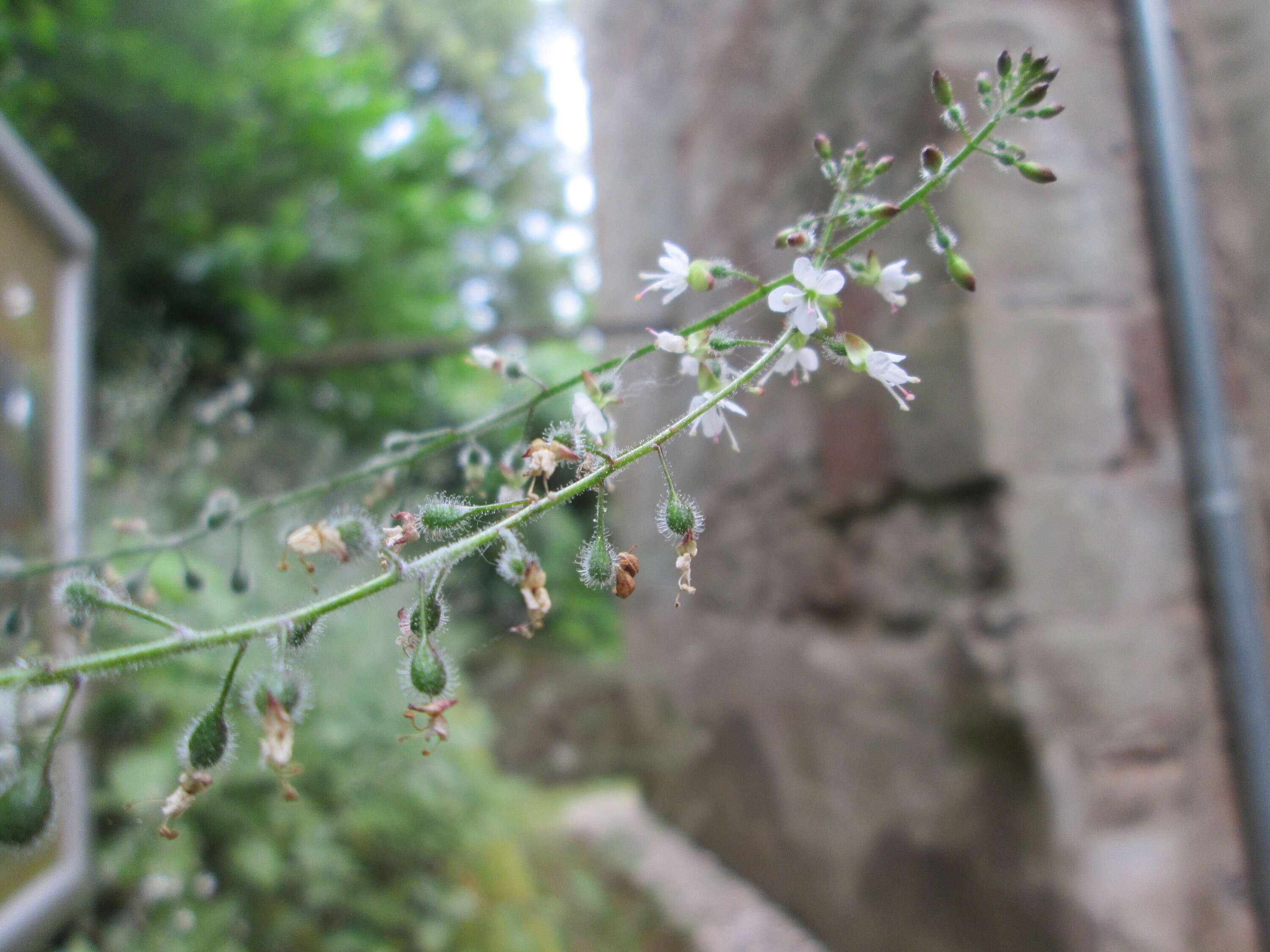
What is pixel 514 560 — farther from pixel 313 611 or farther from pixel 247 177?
pixel 247 177

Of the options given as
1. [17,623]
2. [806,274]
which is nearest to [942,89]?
[806,274]

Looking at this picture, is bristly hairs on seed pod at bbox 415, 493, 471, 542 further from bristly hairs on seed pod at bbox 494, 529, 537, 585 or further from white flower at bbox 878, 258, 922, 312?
white flower at bbox 878, 258, 922, 312

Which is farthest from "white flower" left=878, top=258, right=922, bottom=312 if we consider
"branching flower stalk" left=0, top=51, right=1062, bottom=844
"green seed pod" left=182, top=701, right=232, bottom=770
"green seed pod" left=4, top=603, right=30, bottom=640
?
"green seed pod" left=4, top=603, right=30, bottom=640

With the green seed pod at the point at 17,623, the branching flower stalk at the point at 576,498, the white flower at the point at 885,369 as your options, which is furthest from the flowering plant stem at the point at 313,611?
the green seed pod at the point at 17,623

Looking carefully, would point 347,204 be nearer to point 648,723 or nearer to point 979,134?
point 648,723

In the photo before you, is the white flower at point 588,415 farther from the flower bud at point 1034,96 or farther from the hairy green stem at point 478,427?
the flower bud at point 1034,96

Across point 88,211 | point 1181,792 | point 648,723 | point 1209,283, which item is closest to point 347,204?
point 88,211
